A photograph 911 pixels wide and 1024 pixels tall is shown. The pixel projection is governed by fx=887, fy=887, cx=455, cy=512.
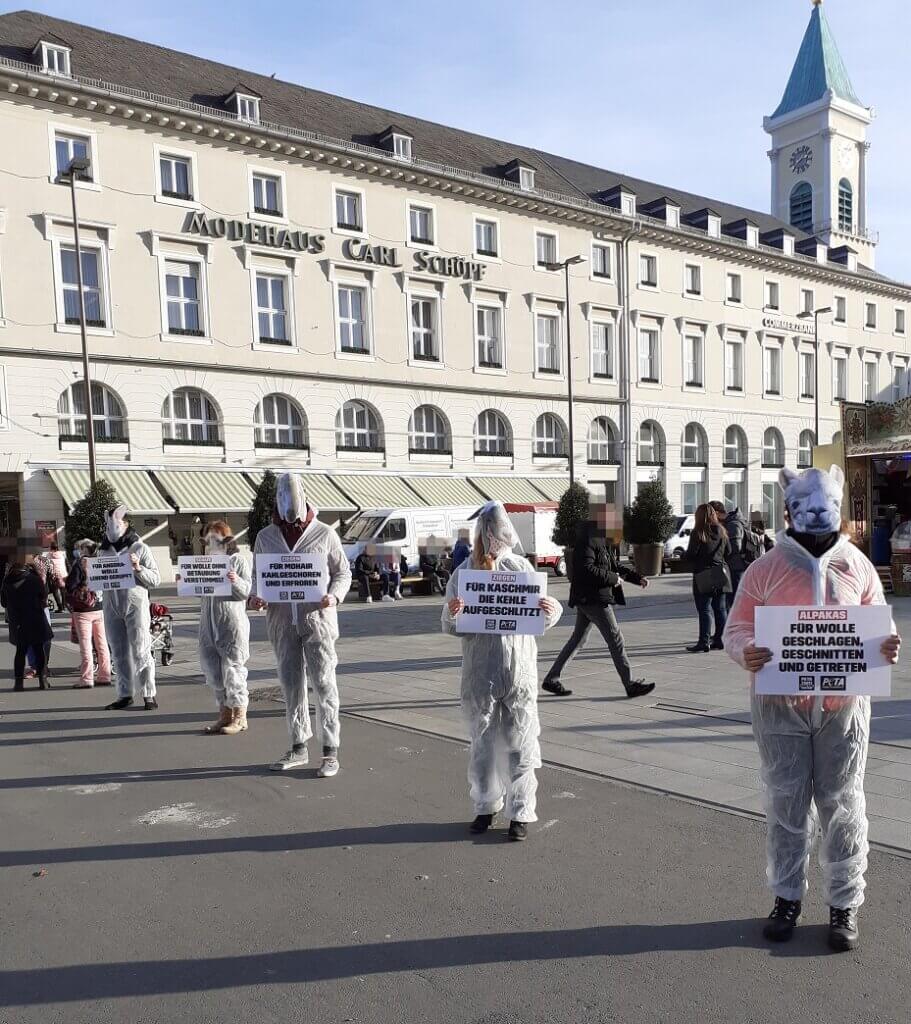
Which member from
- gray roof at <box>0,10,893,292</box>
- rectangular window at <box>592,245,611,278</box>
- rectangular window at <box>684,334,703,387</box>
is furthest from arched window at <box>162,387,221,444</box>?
rectangular window at <box>684,334,703,387</box>

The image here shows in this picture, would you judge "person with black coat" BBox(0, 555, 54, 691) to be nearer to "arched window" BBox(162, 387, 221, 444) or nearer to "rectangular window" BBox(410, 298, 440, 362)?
"arched window" BBox(162, 387, 221, 444)

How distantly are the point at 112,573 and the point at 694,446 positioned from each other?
39.5 metres

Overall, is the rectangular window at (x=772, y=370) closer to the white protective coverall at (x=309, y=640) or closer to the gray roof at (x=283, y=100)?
the gray roof at (x=283, y=100)

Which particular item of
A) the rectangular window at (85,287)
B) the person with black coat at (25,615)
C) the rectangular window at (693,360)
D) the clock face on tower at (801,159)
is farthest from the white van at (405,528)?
the clock face on tower at (801,159)

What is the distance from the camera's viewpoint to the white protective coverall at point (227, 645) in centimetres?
755

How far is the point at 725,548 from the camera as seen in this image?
11023mm

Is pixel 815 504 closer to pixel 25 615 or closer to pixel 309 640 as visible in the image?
pixel 309 640

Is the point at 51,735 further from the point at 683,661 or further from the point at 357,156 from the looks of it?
the point at 357,156

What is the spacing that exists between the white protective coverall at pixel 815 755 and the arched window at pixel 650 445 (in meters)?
38.9

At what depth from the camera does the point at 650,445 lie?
42.8 m

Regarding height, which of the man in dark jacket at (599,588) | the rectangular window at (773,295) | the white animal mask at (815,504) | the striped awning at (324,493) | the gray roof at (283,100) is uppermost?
the gray roof at (283,100)

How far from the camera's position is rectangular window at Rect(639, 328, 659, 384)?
42.3 meters

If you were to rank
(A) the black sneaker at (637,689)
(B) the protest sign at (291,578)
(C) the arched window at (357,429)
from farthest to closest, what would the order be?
(C) the arched window at (357,429) → (A) the black sneaker at (637,689) → (B) the protest sign at (291,578)

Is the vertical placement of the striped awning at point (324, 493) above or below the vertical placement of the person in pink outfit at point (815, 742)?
above
